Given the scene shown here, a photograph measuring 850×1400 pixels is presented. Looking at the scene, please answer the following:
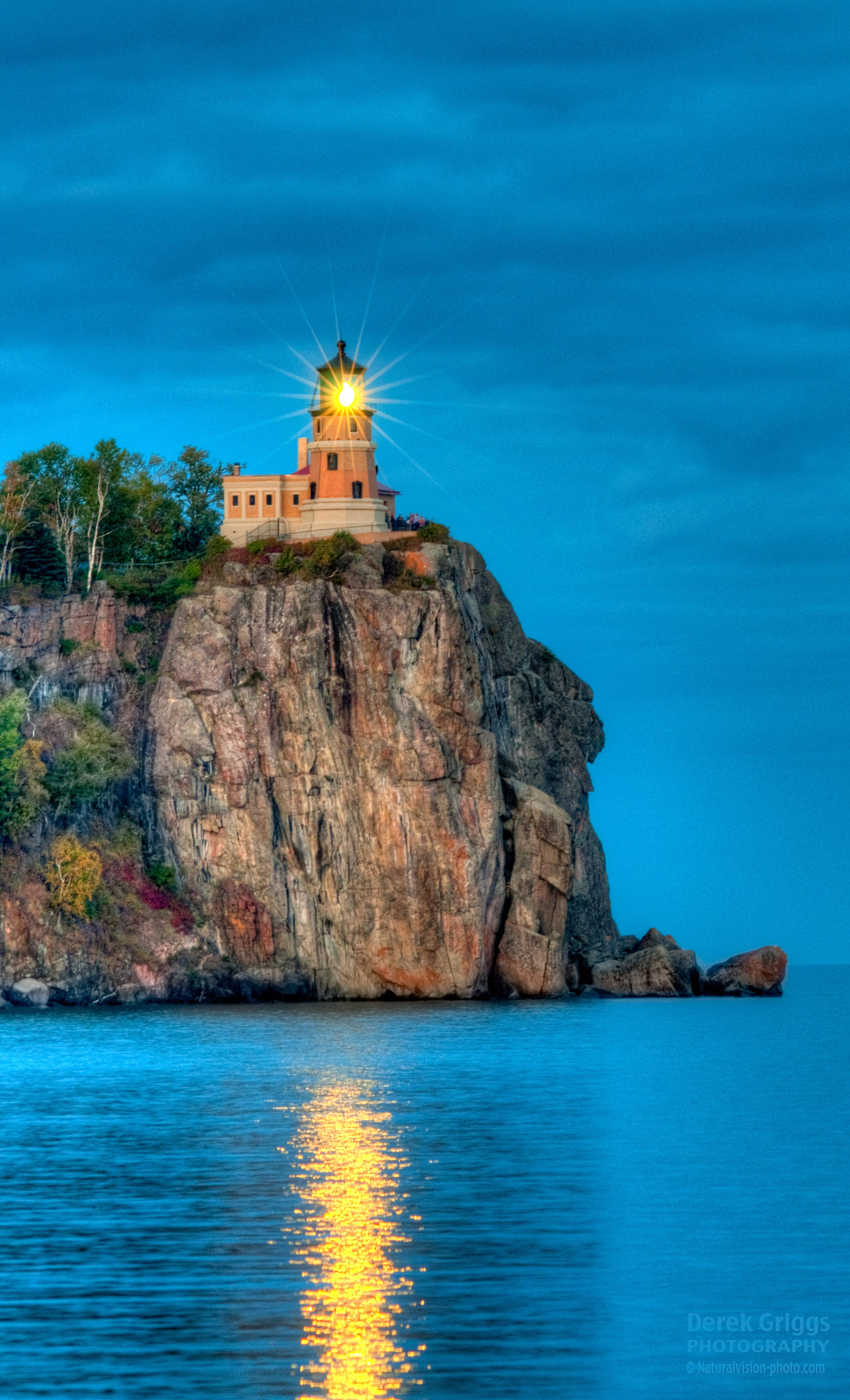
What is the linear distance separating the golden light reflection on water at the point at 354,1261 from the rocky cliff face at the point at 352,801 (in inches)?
2191

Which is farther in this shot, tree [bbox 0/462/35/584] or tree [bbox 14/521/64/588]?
tree [bbox 14/521/64/588]

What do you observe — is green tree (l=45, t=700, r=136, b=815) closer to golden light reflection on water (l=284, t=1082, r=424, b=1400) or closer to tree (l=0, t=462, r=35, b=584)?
tree (l=0, t=462, r=35, b=584)

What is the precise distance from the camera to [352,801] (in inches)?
4402

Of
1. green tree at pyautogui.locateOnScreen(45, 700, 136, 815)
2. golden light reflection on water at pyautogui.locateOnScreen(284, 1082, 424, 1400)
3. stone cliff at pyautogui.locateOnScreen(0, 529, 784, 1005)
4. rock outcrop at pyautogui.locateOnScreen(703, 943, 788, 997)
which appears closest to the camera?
golden light reflection on water at pyautogui.locateOnScreen(284, 1082, 424, 1400)

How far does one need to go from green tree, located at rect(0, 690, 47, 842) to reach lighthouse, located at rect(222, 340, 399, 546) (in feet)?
82.4

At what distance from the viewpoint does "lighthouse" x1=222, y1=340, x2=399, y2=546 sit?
125 metres

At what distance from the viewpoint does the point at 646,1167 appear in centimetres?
4678

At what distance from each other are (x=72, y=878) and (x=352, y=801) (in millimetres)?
17685

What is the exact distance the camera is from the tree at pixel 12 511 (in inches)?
4813

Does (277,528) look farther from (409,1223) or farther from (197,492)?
(409,1223)

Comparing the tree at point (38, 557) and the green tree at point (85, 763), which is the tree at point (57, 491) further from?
the green tree at point (85, 763)

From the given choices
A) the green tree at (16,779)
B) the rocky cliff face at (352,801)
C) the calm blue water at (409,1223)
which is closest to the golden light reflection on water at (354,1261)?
the calm blue water at (409,1223)

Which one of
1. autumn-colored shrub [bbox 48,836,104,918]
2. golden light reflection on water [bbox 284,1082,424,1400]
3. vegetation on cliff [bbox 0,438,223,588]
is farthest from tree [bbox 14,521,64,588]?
golden light reflection on water [bbox 284,1082,424,1400]

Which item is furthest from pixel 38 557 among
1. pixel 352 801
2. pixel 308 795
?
pixel 352 801
